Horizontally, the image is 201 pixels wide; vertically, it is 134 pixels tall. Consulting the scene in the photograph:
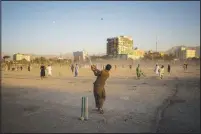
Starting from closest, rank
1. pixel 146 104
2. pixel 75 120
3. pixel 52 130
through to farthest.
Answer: pixel 52 130, pixel 75 120, pixel 146 104

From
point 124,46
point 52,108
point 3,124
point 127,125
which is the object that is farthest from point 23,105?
point 124,46

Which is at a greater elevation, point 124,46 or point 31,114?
point 124,46

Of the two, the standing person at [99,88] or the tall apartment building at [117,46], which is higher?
the tall apartment building at [117,46]

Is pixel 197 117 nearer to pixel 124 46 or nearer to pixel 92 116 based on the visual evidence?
pixel 92 116

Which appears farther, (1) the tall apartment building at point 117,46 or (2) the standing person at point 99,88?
(1) the tall apartment building at point 117,46

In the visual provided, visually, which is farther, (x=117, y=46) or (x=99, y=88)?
(x=117, y=46)

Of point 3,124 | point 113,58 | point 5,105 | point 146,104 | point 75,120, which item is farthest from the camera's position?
point 113,58

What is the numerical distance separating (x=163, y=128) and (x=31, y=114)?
4.23 m

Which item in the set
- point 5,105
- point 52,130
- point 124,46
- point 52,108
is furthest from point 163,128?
point 124,46

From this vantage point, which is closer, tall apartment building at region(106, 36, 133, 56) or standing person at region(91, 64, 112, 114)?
standing person at region(91, 64, 112, 114)

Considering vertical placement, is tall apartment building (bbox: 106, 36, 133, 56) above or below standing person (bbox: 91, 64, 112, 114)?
above

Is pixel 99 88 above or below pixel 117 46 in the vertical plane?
below

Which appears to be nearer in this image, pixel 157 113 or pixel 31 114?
pixel 31 114

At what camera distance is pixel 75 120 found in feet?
22.7
